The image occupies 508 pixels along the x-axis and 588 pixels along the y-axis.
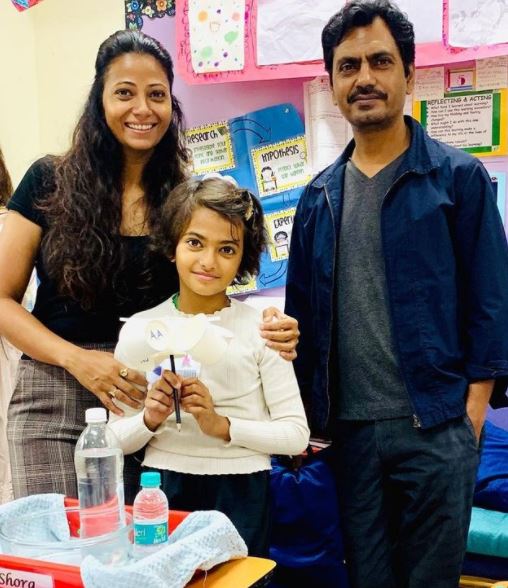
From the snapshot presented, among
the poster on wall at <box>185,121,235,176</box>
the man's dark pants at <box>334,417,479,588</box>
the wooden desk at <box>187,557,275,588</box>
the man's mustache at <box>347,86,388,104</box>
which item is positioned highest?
the man's mustache at <box>347,86,388,104</box>

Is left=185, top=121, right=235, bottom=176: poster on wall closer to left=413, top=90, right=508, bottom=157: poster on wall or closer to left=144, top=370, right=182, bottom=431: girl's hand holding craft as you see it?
left=413, top=90, right=508, bottom=157: poster on wall

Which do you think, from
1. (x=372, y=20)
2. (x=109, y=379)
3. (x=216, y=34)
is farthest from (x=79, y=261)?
(x=216, y=34)

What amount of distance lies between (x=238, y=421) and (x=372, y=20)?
3.09 ft

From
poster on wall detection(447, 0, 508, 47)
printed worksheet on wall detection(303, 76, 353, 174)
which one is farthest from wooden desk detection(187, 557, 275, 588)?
poster on wall detection(447, 0, 508, 47)

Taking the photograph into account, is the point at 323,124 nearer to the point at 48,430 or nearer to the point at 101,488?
the point at 48,430

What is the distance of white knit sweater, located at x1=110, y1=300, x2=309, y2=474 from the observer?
5.02 feet

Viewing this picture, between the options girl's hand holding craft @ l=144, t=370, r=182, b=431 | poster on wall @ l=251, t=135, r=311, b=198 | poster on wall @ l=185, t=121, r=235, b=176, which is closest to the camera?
girl's hand holding craft @ l=144, t=370, r=182, b=431

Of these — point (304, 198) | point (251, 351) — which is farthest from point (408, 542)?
point (304, 198)

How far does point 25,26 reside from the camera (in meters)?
3.31

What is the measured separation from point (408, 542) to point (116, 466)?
2.35ft

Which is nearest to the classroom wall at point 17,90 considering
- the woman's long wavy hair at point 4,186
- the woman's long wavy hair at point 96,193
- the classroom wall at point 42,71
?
the classroom wall at point 42,71

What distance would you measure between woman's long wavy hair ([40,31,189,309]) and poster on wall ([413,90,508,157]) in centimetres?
100

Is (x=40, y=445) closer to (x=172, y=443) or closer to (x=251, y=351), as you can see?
(x=172, y=443)

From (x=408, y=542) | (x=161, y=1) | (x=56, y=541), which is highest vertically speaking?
(x=161, y=1)
